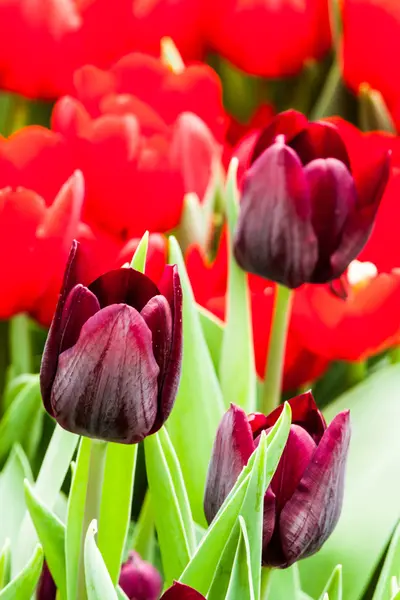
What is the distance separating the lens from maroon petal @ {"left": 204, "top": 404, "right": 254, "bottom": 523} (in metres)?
0.33

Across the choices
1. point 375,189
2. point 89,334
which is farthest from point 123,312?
point 375,189

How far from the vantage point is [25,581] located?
36cm

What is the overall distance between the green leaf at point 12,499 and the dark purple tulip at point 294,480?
0.45 ft

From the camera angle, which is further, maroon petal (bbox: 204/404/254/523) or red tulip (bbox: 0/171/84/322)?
red tulip (bbox: 0/171/84/322)

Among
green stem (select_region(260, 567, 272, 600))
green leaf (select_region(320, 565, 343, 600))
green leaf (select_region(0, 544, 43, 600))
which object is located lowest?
green leaf (select_region(0, 544, 43, 600))

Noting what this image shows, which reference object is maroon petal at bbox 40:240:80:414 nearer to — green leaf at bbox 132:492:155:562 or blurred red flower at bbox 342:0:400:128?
green leaf at bbox 132:492:155:562

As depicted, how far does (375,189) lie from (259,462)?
0.59 feet

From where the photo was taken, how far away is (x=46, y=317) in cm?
53

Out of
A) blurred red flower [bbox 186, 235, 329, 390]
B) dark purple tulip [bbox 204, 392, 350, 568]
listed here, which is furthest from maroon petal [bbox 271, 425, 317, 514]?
blurred red flower [bbox 186, 235, 329, 390]

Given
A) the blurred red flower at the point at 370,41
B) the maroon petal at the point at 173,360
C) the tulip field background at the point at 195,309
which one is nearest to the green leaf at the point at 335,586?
the tulip field background at the point at 195,309

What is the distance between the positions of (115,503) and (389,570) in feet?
0.34

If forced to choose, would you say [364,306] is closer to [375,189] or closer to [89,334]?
[375,189]

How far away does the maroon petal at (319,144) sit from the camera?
445 millimetres

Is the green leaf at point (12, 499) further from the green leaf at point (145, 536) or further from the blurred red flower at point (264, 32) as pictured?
the blurred red flower at point (264, 32)
